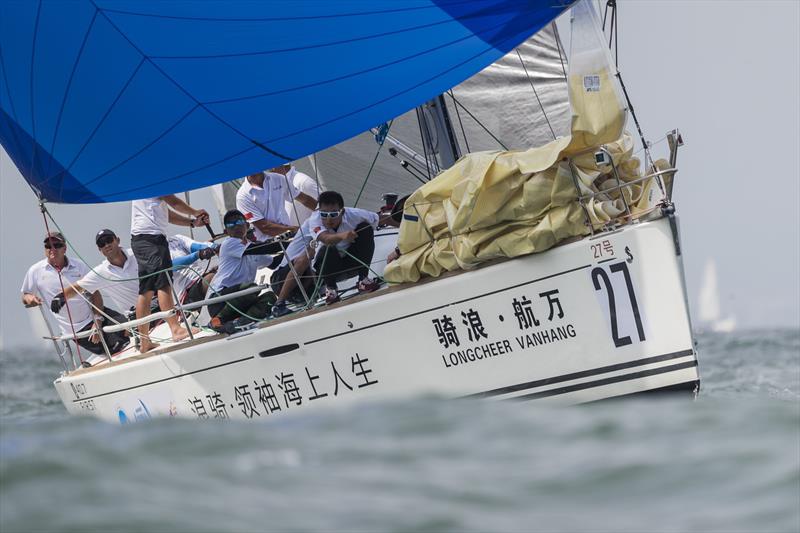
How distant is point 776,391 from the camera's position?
9.16m

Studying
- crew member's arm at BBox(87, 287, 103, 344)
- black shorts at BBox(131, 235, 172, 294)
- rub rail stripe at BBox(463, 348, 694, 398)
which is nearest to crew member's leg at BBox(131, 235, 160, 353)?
black shorts at BBox(131, 235, 172, 294)

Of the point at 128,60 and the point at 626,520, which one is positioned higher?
the point at 128,60

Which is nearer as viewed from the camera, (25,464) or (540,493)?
(540,493)

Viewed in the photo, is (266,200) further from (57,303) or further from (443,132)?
(57,303)

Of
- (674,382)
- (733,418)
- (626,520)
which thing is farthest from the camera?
(674,382)

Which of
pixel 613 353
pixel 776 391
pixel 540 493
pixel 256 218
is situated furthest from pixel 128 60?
pixel 776 391

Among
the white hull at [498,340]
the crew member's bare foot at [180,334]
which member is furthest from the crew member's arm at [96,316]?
the white hull at [498,340]

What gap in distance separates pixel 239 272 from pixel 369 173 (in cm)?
139

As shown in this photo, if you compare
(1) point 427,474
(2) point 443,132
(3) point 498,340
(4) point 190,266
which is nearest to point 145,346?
(4) point 190,266

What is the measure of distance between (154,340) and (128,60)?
197cm

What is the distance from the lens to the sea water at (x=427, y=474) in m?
3.53

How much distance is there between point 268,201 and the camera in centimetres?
841

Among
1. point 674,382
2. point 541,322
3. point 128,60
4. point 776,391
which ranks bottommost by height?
point 776,391

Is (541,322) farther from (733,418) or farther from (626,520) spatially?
(626,520)
